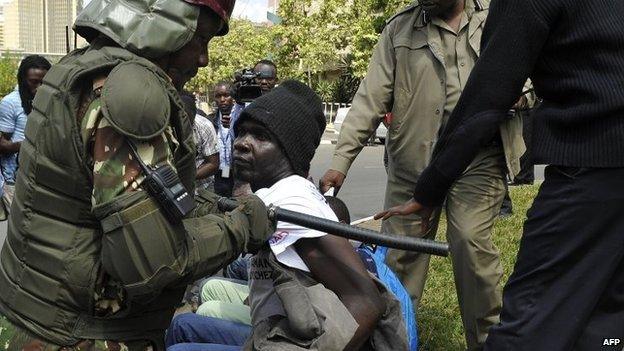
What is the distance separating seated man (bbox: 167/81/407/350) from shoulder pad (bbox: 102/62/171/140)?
69 cm

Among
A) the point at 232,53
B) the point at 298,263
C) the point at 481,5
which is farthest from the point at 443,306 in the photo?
the point at 232,53

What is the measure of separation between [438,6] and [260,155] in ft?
5.06

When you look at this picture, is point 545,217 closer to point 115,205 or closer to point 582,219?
point 582,219

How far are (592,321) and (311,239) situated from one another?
35.7 inches

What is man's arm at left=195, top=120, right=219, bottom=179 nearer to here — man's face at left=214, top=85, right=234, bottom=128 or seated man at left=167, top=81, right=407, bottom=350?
man's face at left=214, top=85, right=234, bottom=128

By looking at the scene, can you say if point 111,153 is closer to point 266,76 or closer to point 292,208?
point 292,208

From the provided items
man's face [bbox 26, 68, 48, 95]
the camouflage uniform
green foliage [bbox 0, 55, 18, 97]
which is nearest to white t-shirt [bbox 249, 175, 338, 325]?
the camouflage uniform

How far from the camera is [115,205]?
1661mm

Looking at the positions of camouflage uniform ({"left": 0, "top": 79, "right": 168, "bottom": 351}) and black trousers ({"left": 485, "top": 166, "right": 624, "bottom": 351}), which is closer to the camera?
camouflage uniform ({"left": 0, "top": 79, "right": 168, "bottom": 351})

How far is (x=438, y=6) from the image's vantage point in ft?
11.8

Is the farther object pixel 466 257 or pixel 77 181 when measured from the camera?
pixel 466 257

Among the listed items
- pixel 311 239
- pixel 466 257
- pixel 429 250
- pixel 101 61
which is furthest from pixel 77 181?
pixel 466 257

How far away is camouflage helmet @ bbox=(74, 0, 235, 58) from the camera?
1799mm

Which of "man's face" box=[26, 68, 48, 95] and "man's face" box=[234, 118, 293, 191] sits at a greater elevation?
"man's face" box=[234, 118, 293, 191]
